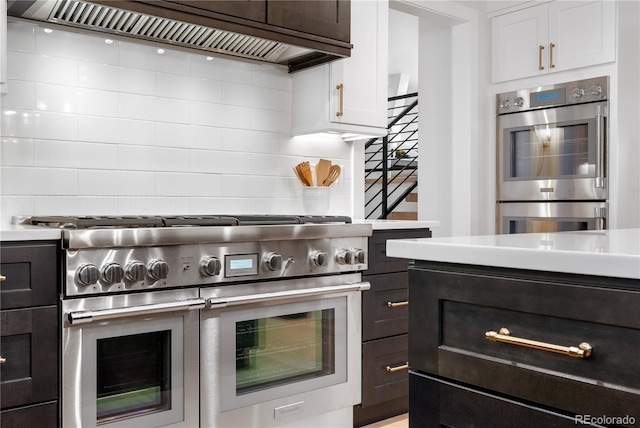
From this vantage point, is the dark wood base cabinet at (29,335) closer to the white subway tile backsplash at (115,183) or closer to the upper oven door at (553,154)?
the white subway tile backsplash at (115,183)

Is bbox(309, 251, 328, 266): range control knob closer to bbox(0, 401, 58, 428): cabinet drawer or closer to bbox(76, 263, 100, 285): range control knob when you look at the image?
bbox(76, 263, 100, 285): range control knob

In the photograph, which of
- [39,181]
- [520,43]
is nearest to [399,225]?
[39,181]

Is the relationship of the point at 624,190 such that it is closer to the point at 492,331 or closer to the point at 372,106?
the point at 372,106

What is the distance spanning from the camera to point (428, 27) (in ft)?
14.5

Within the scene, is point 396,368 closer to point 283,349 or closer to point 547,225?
point 283,349

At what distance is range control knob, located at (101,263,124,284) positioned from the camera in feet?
6.39

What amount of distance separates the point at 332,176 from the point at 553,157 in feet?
4.97

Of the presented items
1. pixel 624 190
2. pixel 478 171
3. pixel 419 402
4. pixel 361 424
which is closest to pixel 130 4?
pixel 419 402

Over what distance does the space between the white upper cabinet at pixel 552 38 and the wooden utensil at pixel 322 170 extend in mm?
Result: 1600

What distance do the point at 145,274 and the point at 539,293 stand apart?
1.45 meters

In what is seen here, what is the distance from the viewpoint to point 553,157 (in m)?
3.73

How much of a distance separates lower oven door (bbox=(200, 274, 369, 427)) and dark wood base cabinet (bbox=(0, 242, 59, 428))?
52cm

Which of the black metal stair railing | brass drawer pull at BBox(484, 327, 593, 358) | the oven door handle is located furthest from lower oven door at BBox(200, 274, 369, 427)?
the black metal stair railing

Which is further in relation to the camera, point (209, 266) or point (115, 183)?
point (115, 183)
